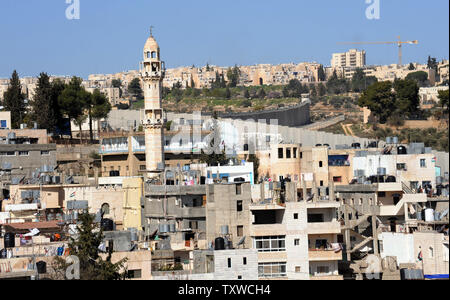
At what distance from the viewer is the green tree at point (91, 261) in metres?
16.2

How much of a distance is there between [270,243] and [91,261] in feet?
10.6

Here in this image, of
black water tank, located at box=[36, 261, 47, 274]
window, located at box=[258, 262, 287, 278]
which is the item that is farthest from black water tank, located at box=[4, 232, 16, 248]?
window, located at box=[258, 262, 287, 278]

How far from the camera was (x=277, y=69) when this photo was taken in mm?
114375

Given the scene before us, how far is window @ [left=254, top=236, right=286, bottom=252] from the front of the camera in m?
18.7

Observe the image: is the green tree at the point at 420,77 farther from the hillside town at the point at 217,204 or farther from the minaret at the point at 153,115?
the minaret at the point at 153,115

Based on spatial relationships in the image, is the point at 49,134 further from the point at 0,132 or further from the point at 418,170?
the point at 418,170

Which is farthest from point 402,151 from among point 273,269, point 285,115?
point 285,115

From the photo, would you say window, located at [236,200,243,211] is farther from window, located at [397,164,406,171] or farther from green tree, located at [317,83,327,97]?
green tree, located at [317,83,327,97]

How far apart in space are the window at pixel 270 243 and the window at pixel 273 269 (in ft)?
0.97

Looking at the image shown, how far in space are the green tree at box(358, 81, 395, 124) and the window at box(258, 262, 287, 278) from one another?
3530 centimetres

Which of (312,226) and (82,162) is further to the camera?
(82,162)

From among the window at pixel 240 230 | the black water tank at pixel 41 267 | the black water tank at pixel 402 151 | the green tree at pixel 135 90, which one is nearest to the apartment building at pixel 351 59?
the green tree at pixel 135 90
